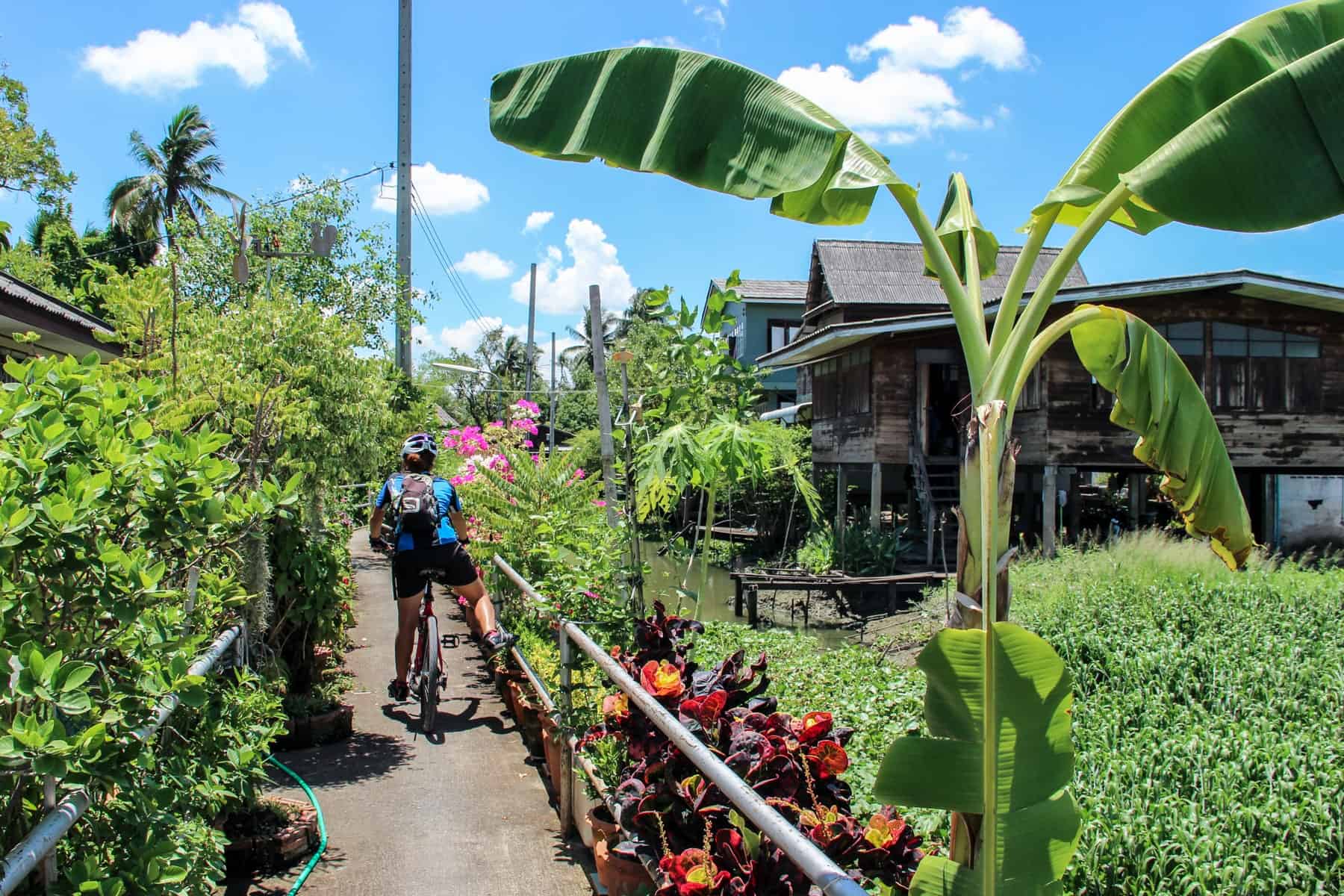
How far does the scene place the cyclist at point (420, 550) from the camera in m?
6.21

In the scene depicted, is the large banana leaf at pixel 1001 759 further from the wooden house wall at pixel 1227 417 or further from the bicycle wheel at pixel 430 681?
the wooden house wall at pixel 1227 417

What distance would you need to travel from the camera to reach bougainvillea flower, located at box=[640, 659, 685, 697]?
3.38 meters

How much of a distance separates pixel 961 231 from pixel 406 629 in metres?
4.61

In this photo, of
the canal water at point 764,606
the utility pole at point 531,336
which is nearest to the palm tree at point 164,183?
the utility pole at point 531,336

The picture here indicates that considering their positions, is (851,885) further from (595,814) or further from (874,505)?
(874,505)

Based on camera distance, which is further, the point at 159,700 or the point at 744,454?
the point at 744,454

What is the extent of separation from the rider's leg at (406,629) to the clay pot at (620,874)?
9.86 feet

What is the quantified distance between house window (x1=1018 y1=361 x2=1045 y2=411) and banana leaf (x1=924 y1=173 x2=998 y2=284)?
15204mm

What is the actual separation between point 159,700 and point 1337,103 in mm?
3375

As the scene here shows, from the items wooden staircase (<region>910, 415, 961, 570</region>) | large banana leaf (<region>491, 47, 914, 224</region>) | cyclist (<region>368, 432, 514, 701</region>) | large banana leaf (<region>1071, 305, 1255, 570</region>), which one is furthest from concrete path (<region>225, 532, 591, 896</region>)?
wooden staircase (<region>910, 415, 961, 570</region>)

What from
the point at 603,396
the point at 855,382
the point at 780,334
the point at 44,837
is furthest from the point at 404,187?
the point at 780,334

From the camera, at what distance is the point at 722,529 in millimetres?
28922

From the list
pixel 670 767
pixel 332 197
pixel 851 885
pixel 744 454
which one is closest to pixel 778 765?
pixel 670 767

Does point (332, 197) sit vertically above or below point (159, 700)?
above
